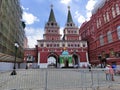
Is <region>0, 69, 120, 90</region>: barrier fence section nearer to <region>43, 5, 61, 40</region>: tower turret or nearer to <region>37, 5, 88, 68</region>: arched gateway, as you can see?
<region>37, 5, 88, 68</region>: arched gateway

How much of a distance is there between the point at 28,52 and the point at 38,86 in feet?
164

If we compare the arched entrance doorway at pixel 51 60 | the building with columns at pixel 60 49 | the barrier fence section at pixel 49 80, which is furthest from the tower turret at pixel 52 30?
the barrier fence section at pixel 49 80

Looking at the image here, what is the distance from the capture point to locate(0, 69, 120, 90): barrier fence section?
23.2 feet

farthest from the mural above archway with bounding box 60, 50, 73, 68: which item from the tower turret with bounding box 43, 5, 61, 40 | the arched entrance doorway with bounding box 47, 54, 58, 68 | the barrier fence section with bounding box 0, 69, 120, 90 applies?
the barrier fence section with bounding box 0, 69, 120, 90

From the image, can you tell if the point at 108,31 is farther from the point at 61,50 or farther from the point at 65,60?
the point at 61,50

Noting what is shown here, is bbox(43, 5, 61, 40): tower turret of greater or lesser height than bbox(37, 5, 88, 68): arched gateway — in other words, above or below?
above

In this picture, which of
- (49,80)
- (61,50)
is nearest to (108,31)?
(61,50)

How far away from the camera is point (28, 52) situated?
182ft

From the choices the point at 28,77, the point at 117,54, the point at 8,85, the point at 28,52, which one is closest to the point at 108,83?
the point at 28,77

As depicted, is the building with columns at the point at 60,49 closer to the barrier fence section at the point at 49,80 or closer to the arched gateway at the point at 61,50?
the arched gateway at the point at 61,50

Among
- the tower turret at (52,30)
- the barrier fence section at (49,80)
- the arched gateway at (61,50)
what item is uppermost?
the tower turret at (52,30)

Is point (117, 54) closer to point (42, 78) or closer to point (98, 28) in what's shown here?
point (98, 28)

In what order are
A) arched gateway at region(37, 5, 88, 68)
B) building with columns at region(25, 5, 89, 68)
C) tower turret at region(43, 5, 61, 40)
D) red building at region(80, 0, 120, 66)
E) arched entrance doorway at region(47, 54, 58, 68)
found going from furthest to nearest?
tower turret at region(43, 5, 61, 40)
arched entrance doorway at region(47, 54, 58, 68)
building with columns at region(25, 5, 89, 68)
arched gateway at region(37, 5, 88, 68)
red building at region(80, 0, 120, 66)

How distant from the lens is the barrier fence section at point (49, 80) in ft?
23.2
